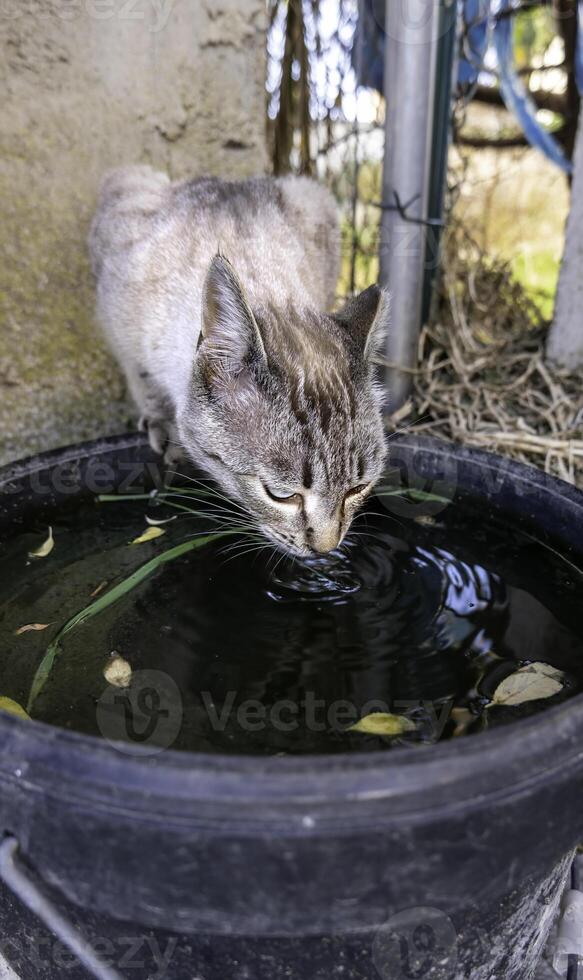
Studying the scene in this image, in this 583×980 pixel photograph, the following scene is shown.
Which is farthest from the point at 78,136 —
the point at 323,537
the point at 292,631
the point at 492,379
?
the point at 492,379

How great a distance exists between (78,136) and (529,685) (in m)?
2.16

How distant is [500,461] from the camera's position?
6.71 feet

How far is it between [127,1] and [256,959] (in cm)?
273

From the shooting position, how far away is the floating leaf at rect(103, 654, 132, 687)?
1513 millimetres

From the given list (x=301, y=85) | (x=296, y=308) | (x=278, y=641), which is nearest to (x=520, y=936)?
(x=278, y=641)

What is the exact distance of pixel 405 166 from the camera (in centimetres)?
283

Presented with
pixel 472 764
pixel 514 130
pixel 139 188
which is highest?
pixel 514 130

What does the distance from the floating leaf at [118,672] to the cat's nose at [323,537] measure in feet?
1.57

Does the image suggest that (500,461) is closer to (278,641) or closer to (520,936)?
(278,641)

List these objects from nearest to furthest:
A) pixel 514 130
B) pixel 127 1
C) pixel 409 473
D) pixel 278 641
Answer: pixel 278 641 → pixel 409 473 → pixel 127 1 → pixel 514 130

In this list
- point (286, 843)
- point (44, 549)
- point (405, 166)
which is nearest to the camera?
point (286, 843)

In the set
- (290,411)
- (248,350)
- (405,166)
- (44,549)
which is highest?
(405,166)

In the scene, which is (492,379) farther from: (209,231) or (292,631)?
(292,631)

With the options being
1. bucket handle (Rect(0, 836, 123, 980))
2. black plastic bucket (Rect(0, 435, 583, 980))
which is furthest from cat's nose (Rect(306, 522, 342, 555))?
bucket handle (Rect(0, 836, 123, 980))
